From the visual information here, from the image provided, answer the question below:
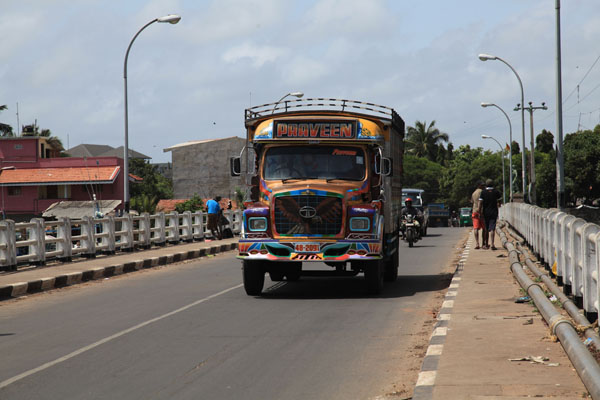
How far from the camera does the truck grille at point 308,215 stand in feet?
42.8

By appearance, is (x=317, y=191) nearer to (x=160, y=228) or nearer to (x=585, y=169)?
(x=160, y=228)

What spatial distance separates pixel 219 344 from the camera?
8852mm

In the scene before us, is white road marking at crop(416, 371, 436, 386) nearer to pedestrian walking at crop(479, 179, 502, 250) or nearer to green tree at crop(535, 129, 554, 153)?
pedestrian walking at crop(479, 179, 502, 250)

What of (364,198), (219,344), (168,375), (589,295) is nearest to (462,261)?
(364,198)

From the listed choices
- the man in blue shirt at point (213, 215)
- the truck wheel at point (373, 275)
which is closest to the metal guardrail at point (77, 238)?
the man in blue shirt at point (213, 215)

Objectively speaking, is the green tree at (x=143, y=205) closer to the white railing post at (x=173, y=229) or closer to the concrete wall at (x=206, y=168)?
the concrete wall at (x=206, y=168)

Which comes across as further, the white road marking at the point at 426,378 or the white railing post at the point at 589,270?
the white railing post at the point at 589,270

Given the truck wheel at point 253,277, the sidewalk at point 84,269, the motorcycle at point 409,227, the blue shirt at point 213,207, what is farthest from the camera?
the blue shirt at point 213,207

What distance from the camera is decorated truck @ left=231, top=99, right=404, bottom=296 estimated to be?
42.9 ft

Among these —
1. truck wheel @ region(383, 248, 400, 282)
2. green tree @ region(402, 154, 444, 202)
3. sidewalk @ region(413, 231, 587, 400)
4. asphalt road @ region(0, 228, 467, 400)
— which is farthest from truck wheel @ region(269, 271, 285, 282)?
green tree @ region(402, 154, 444, 202)

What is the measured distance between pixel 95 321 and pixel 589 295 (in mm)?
6296

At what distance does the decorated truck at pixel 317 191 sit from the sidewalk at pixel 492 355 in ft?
6.23

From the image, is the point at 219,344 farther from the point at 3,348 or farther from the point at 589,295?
the point at 589,295

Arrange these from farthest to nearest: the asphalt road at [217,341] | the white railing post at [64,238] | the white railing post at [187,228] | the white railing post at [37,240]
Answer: the white railing post at [187,228] < the white railing post at [64,238] < the white railing post at [37,240] < the asphalt road at [217,341]
